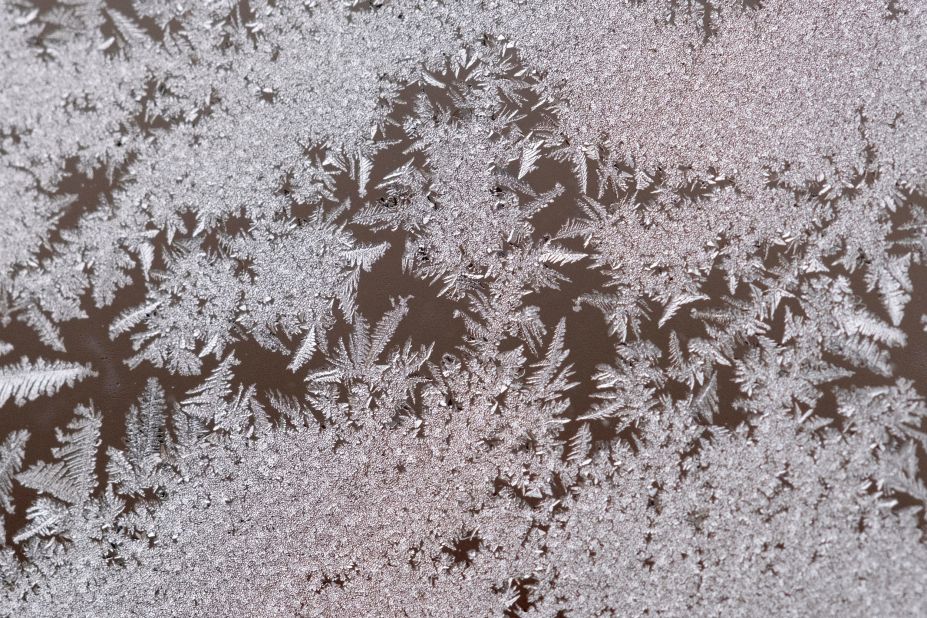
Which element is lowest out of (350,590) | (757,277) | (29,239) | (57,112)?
(350,590)

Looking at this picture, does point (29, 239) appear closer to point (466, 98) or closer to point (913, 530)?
point (466, 98)

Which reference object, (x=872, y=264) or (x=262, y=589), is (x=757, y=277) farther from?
(x=262, y=589)

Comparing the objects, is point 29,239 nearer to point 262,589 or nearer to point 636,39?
point 262,589

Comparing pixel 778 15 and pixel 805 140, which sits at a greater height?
pixel 778 15

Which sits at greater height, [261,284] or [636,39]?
[636,39]

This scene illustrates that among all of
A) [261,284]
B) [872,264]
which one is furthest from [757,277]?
[261,284]

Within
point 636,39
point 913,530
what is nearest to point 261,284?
point 636,39
